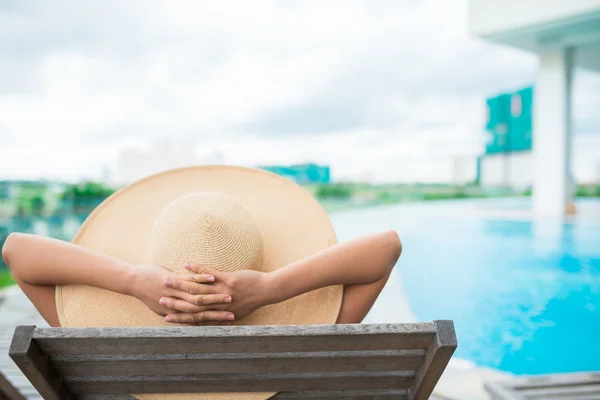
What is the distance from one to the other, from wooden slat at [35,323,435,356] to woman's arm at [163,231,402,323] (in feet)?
0.77

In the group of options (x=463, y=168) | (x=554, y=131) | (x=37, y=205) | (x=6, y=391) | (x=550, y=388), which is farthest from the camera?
(x=463, y=168)

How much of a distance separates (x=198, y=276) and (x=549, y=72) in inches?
495

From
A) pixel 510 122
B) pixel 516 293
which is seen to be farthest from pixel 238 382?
pixel 510 122

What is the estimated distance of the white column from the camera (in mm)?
11828

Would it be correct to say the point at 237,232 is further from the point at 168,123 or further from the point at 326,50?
the point at 168,123

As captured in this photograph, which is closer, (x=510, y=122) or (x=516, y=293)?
(x=516, y=293)

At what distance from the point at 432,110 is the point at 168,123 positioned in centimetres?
1703

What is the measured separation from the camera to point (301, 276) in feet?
3.80

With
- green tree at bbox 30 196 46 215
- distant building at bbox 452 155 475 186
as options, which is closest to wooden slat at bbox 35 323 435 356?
green tree at bbox 30 196 46 215

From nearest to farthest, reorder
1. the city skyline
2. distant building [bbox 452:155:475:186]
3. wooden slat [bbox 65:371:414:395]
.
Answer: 1. wooden slat [bbox 65:371:414:395]
2. the city skyline
3. distant building [bbox 452:155:475:186]

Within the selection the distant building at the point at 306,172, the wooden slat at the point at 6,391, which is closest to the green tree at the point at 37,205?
the wooden slat at the point at 6,391

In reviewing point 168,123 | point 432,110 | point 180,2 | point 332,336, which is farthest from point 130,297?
point 432,110

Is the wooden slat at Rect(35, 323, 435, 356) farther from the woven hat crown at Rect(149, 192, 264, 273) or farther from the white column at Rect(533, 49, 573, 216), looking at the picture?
the white column at Rect(533, 49, 573, 216)

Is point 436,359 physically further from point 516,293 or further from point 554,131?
point 554,131
